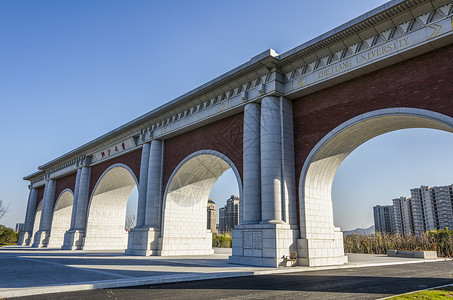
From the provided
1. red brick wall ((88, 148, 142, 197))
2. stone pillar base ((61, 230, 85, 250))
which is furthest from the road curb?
stone pillar base ((61, 230, 85, 250))

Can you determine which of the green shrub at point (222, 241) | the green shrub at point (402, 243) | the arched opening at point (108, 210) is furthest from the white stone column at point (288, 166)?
the green shrub at point (222, 241)

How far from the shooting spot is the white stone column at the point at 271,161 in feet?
46.3

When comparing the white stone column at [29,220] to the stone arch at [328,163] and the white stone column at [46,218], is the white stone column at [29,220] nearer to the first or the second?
the white stone column at [46,218]

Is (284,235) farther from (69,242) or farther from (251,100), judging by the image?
(69,242)

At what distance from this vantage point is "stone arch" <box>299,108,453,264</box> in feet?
42.6

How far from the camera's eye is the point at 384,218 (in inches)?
2464

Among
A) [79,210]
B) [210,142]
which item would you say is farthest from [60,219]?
[210,142]

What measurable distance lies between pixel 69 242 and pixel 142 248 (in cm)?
1152

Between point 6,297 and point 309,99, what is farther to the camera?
point 309,99

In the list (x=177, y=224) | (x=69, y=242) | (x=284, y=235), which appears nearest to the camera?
(x=284, y=235)

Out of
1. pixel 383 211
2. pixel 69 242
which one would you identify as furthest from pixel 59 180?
pixel 383 211

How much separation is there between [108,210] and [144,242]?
37.3 ft

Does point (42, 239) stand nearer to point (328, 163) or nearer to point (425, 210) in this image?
point (328, 163)

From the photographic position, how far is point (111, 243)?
97.1ft
